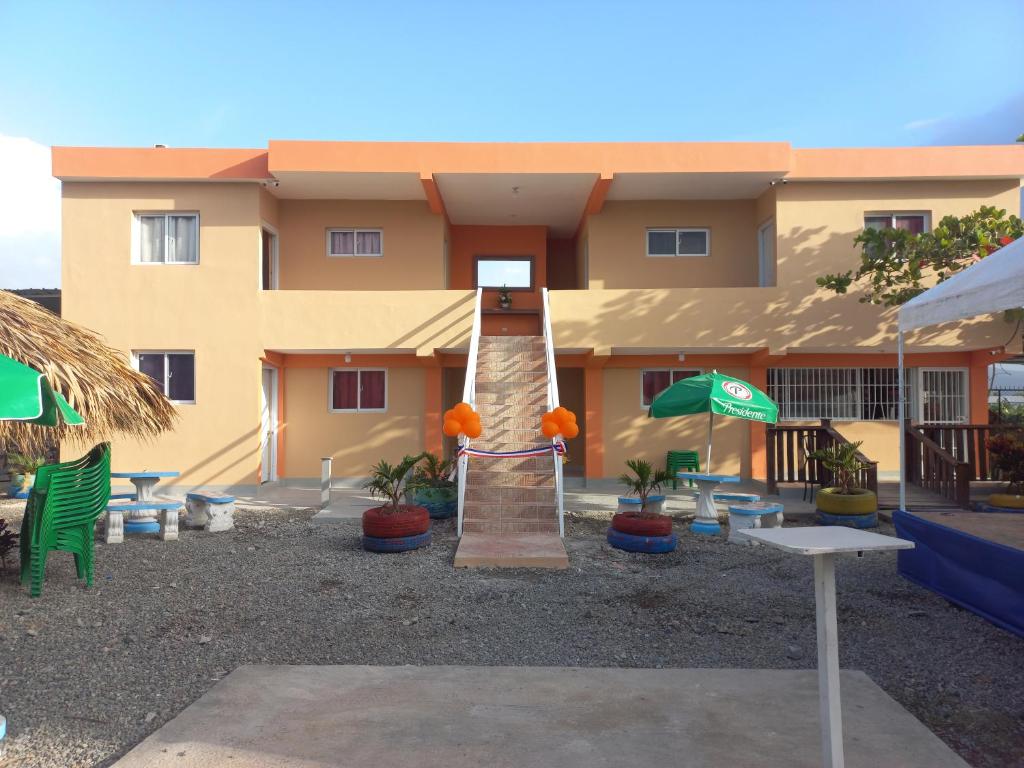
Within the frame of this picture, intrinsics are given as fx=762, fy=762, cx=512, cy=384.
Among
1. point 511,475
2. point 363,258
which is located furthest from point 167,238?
point 511,475

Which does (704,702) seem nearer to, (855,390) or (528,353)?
(528,353)

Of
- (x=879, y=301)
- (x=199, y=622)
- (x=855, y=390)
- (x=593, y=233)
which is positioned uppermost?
(x=593, y=233)

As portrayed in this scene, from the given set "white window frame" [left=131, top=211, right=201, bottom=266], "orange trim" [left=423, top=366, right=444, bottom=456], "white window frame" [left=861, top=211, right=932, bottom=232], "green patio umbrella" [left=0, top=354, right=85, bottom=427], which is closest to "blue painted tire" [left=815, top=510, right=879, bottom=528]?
"white window frame" [left=861, top=211, right=932, bottom=232]

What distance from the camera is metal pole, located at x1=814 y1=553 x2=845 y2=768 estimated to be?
125 inches

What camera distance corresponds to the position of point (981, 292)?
6.10 meters

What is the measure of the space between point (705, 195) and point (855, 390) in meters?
4.84

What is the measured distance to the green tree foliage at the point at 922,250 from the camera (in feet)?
36.9

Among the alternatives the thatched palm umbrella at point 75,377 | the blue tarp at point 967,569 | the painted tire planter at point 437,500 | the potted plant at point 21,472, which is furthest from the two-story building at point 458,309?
the blue tarp at point 967,569

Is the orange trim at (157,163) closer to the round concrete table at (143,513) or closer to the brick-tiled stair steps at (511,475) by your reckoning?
the brick-tiled stair steps at (511,475)

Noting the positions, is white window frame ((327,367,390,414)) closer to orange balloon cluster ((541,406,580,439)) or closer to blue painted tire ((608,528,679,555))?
orange balloon cluster ((541,406,580,439))

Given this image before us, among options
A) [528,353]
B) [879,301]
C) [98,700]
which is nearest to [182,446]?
[528,353]

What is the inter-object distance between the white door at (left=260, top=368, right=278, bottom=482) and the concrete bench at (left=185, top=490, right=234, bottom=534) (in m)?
4.08

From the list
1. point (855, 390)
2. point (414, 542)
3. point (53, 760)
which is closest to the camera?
point (53, 760)

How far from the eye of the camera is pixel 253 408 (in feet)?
45.5
